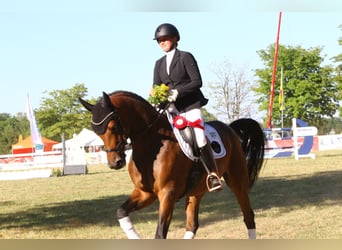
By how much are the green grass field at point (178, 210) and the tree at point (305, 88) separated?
9.61m

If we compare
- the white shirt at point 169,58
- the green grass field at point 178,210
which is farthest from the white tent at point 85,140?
the white shirt at point 169,58

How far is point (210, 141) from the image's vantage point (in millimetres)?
4793

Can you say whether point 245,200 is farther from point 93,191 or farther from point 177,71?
point 93,191

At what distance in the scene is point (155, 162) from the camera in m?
4.17

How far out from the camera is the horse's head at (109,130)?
383cm

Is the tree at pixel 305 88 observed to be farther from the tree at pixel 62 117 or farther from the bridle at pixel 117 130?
the bridle at pixel 117 130

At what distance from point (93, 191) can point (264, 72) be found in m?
18.5

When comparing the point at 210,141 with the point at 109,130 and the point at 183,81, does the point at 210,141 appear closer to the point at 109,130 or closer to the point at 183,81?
the point at 183,81

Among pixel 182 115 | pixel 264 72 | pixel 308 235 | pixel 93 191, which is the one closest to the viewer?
pixel 182 115

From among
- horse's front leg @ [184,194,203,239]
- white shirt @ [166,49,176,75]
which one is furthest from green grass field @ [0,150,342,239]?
white shirt @ [166,49,176,75]

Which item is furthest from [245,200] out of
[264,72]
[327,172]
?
[264,72]

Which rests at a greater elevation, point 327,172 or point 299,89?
point 299,89

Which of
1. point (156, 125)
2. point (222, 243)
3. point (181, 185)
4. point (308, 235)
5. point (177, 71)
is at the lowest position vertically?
point (308, 235)

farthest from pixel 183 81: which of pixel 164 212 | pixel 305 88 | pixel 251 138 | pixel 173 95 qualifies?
pixel 305 88
